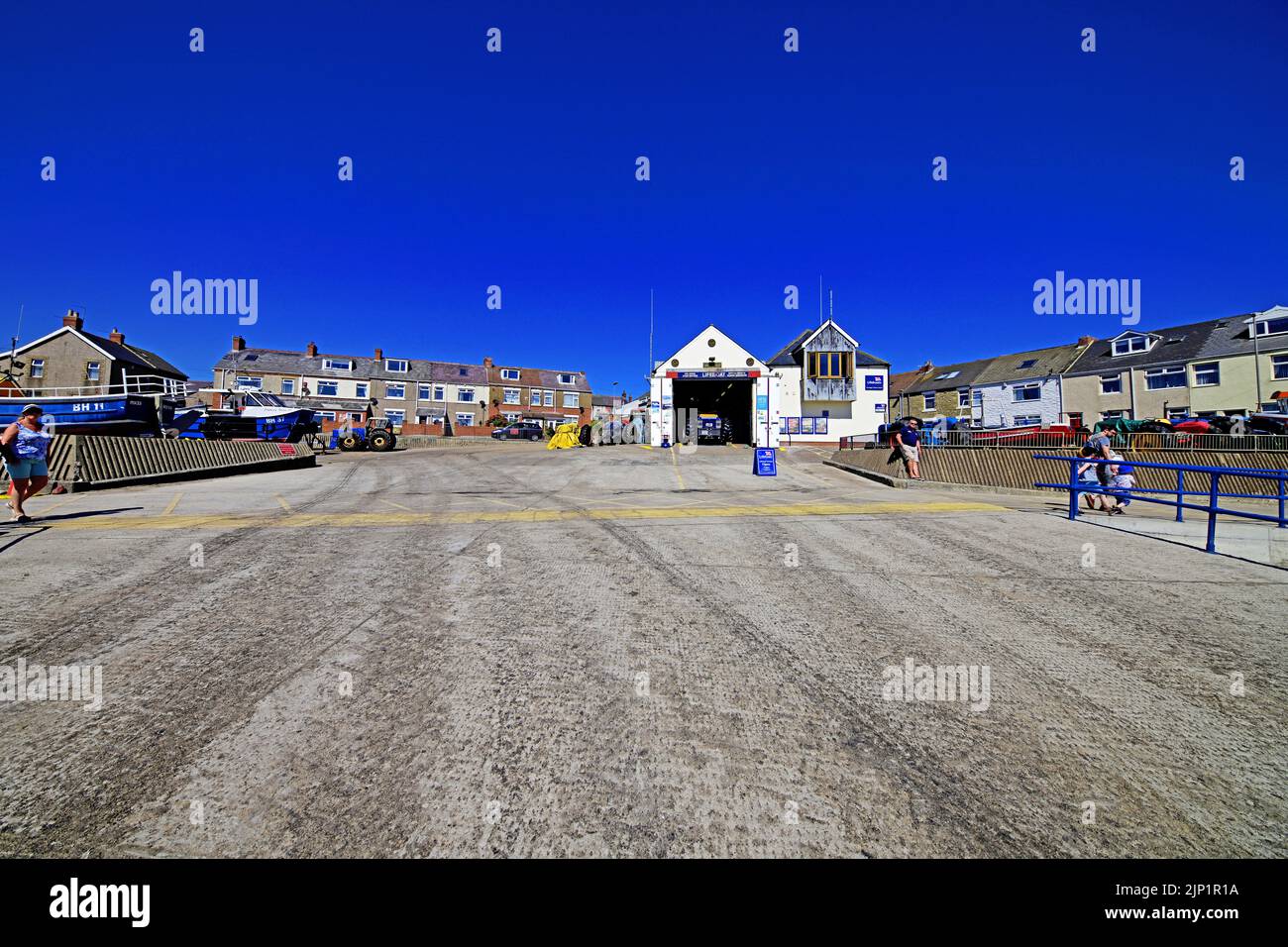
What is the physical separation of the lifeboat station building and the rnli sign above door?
2.5 inches

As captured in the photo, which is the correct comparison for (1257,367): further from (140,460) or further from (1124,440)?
(140,460)

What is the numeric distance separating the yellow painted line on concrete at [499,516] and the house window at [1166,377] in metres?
40.8

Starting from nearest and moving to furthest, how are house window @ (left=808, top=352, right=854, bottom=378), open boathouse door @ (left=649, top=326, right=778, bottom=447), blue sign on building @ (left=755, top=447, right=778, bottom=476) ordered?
blue sign on building @ (left=755, top=447, right=778, bottom=476)
open boathouse door @ (left=649, top=326, right=778, bottom=447)
house window @ (left=808, top=352, right=854, bottom=378)

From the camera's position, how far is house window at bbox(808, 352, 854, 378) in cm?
3800

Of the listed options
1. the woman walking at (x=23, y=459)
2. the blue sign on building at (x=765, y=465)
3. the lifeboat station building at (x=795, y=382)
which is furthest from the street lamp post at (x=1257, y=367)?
the woman walking at (x=23, y=459)

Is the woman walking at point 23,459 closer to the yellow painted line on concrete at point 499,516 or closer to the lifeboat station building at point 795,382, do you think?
the yellow painted line on concrete at point 499,516

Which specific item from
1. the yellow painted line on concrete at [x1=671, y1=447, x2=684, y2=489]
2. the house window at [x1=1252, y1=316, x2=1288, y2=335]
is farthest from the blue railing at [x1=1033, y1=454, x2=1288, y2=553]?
the house window at [x1=1252, y1=316, x2=1288, y2=335]

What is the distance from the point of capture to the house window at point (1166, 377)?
38.6 meters

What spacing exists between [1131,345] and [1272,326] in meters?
7.93

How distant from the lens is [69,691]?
323 centimetres

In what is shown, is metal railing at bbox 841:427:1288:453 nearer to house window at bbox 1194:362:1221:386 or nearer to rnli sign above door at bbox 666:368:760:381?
rnli sign above door at bbox 666:368:760:381
